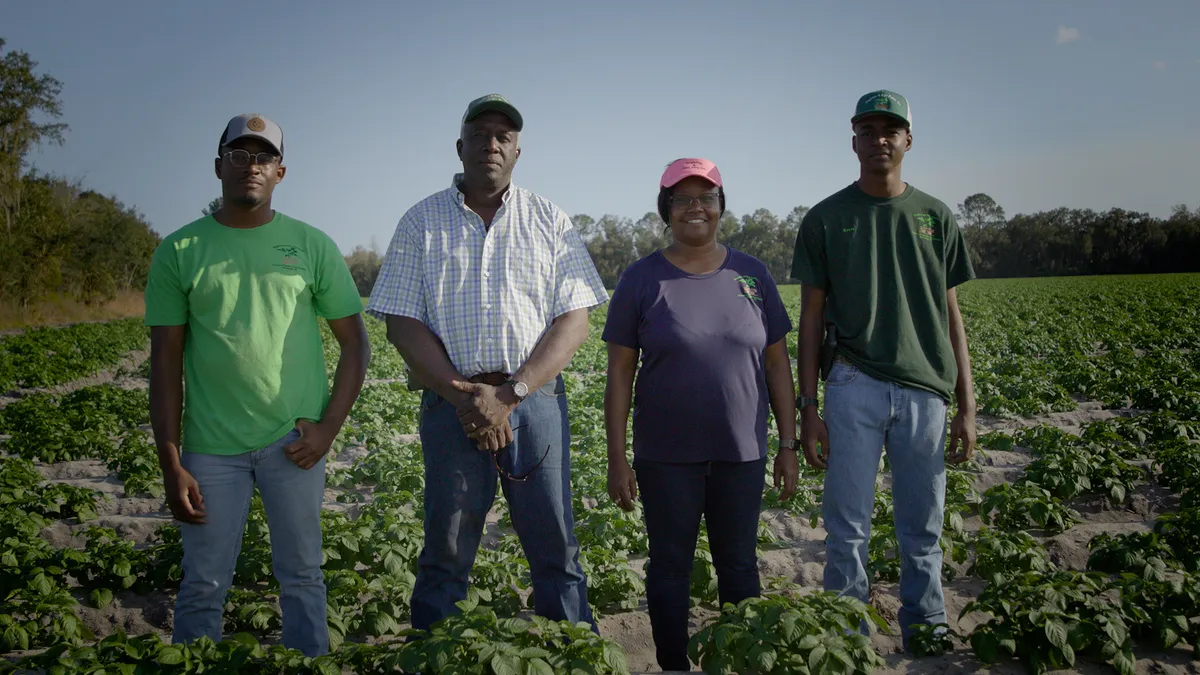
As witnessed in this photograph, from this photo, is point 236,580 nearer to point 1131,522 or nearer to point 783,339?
point 783,339

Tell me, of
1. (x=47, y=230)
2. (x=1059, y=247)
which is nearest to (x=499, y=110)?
(x=47, y=230)

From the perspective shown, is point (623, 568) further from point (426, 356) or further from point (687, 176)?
point (687, 176)

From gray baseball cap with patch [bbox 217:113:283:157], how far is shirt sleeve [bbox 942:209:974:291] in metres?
2.83

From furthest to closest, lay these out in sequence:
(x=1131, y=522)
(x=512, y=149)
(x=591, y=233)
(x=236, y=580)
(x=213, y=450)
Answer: (x=591, y=233), (x=1131, y=522), (x=236, y=580), (x=512, y=149), (x=213, y=450)

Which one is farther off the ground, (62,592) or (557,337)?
(557,337)

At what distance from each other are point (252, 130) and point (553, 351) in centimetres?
145

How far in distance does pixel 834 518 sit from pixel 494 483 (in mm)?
1442

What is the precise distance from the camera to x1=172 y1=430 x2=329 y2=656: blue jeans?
9.96 ft

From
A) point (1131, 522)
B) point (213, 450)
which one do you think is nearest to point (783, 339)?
point (213, 450)

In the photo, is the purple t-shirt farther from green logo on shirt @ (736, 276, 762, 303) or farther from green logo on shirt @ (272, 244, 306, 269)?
green logo on shirt @ (272, 244, 306, 269)

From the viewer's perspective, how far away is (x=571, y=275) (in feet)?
10.9

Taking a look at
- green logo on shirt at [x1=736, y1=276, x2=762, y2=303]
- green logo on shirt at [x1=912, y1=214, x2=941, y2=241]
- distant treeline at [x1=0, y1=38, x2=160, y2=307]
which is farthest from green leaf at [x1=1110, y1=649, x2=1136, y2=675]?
distant treeline at [x1=0, y1=38, x2=160, y2=307]

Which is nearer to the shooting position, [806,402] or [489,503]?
[489,503]

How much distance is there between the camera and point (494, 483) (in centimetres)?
325
